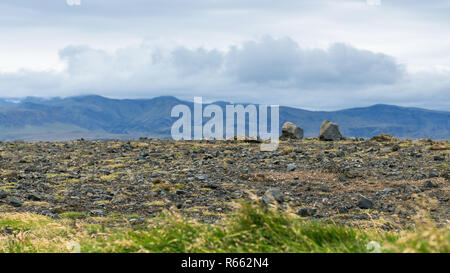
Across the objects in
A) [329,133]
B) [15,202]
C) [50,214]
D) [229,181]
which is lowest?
[50,214]

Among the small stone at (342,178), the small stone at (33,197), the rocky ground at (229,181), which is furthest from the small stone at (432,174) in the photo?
the small stone at (33,197)

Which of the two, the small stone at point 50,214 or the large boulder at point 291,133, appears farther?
the large boulder at point 291,133

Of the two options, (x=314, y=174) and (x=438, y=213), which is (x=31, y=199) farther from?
(x=438, y=213)

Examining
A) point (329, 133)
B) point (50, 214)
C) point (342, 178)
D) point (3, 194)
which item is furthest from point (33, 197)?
point (329, 133)

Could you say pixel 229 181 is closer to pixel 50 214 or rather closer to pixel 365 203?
pixel 365 203

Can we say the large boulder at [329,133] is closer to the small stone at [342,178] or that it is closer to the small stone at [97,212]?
the small stone at [342,178]

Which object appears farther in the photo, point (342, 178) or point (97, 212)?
point (342, 178)

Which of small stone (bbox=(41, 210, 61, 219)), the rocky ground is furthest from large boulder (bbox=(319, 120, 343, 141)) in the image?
small stone (bbox=(41, 210, 61, 219))

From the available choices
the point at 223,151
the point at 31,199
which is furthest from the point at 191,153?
the point at 31,199

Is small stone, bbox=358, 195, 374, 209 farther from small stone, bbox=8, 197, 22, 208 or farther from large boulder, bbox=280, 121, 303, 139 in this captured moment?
large boulder, bbox=280, 121, 303, 139

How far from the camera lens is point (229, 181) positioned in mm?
19844

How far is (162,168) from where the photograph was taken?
2341 centimetres

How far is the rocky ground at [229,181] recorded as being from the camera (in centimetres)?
1482
